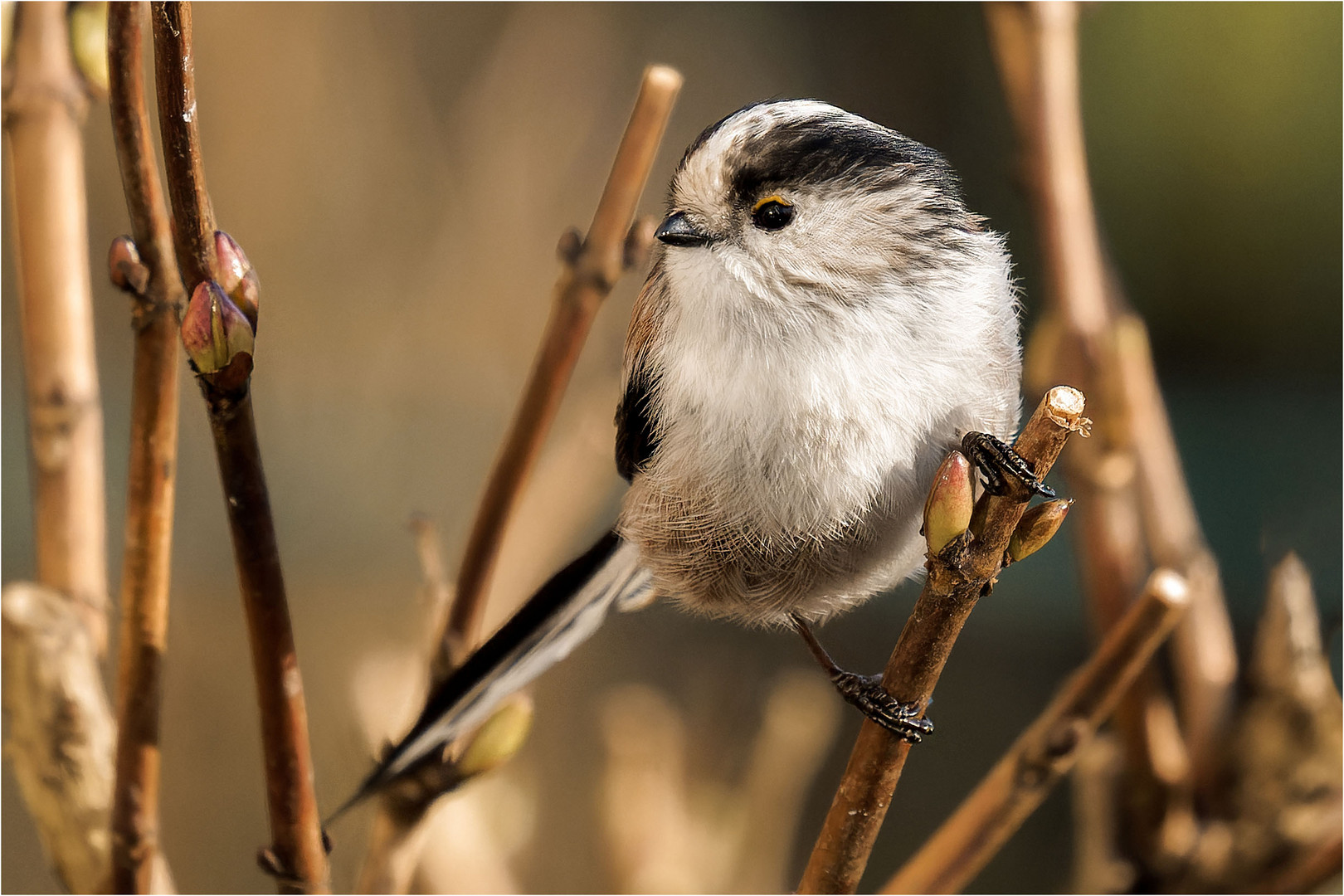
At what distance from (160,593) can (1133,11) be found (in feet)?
6.26

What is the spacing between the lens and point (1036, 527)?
0.59m

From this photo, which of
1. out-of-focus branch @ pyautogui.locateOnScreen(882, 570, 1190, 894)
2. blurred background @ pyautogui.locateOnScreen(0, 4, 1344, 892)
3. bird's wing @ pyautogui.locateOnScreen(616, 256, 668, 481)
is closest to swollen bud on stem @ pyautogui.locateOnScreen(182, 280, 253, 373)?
bird's wing @ pyautogui.locateOnScreen(616, 256, 668, 481)

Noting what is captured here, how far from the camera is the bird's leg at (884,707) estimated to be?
2.07ft

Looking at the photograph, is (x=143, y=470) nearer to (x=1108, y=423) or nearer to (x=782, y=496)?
(x=782, y=496)

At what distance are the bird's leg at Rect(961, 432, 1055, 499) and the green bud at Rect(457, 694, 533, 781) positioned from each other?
372 millimetres

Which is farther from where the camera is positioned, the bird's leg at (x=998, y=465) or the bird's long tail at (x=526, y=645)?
the bird's long tail at (x=526, y=645)

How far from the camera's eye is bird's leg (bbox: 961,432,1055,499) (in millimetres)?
588

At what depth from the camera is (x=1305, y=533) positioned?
135 cm

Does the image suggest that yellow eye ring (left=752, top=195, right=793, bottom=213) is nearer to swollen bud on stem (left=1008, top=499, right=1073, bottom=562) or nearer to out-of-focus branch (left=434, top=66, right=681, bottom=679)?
out-of-focus branch (left=434, top=66, right=681, bottom=679)

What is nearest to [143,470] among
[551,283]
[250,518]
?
[250,518]

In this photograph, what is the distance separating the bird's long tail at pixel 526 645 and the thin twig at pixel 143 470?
0.42ft

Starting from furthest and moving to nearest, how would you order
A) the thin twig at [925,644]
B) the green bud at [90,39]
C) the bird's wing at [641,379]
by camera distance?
1. the bird's wing at [641,379]
2. the green bud at [90,39]
3. the thin twig at [925,644]

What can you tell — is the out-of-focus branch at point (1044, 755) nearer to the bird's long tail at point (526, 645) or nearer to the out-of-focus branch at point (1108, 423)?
the out-of-focus branch at point (1108, 423)

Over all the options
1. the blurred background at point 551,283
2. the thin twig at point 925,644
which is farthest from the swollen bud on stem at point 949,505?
the blurred background at point 551,283
